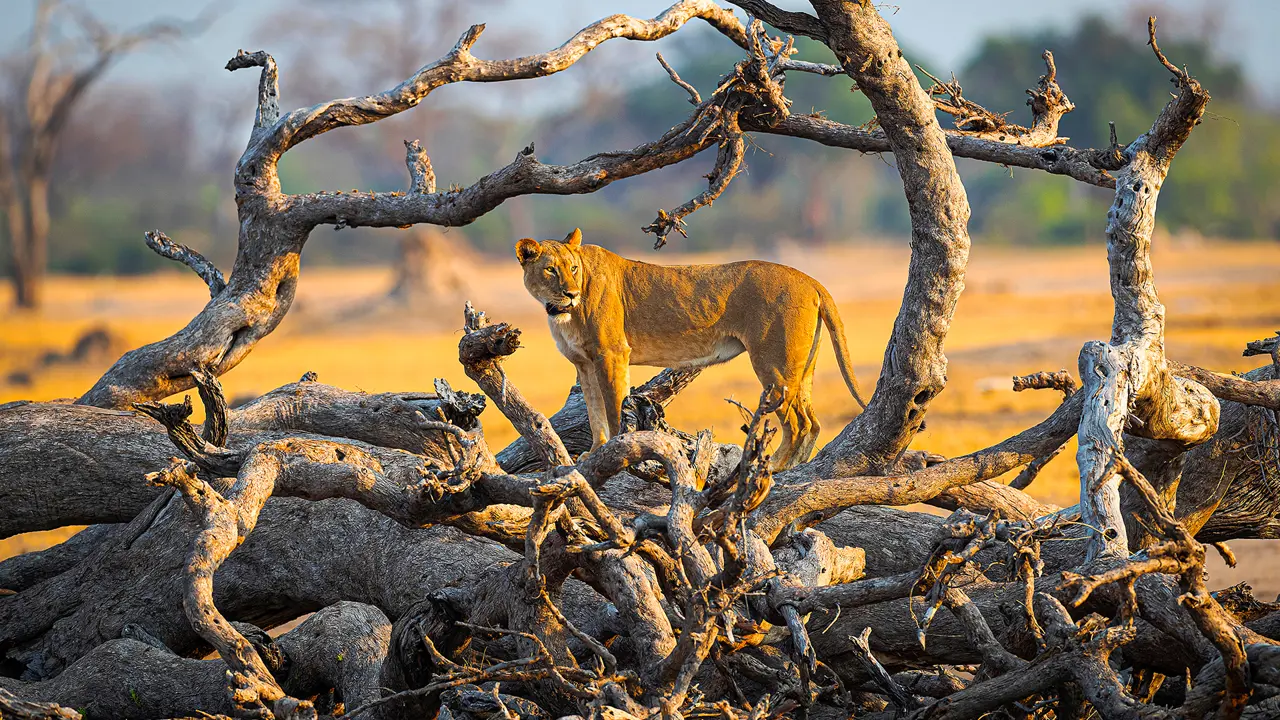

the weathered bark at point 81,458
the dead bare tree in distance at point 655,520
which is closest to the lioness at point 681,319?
the dead bare tree in distance at point 655,520

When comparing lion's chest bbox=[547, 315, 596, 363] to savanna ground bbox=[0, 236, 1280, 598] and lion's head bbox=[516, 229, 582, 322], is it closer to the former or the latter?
lion's head bbox=[516, 229, 582, 322]

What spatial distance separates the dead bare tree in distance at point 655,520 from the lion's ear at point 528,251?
75 cm

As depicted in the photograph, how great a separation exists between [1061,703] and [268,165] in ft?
12.7

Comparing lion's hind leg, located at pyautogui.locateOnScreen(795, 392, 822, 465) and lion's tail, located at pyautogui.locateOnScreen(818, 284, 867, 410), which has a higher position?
lion's tail, located at pyautogui.locateOnScreen(818, 284, 867, 410)

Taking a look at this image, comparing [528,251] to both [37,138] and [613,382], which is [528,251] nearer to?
[613,382]

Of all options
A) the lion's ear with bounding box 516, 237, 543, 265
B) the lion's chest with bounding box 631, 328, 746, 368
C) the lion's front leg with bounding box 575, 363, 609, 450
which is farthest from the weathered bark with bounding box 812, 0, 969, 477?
the lion's ear with bounding box 516, 237, 543, 265

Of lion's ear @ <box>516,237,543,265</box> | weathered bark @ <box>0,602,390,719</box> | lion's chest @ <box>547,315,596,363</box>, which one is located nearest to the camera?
weathered bark @ <box>0,602,390,719</box>

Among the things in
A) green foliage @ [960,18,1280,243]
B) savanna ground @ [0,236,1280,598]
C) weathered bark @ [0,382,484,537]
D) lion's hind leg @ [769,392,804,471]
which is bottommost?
weathered bark @ [0,382,484,537]

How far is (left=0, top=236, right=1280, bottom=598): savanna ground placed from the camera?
38.2ft

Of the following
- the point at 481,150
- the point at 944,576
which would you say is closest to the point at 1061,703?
the point at 944,576

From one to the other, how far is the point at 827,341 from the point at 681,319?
14.9 m

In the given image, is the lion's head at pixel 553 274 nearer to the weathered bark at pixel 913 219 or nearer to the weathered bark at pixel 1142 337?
the weathered bark at pixel 913 219

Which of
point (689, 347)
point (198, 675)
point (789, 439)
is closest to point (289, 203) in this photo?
point (689, 347)

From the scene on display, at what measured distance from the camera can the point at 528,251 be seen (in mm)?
6137
